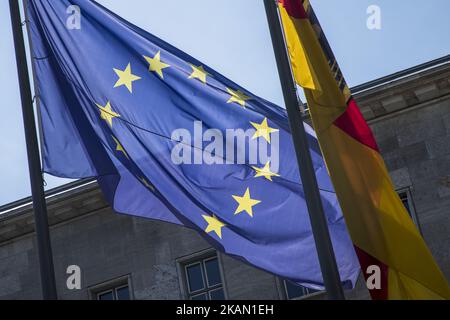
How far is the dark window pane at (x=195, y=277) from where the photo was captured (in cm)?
2659

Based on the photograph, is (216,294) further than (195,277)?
No

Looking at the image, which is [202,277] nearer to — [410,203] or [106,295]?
[106,295]

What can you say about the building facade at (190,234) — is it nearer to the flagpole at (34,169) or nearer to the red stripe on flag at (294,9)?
the red stripe on flag at (294,9)

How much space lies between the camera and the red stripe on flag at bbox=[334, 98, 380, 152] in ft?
47.4

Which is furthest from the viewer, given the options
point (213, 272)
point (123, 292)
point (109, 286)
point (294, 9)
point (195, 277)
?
point (109, 286)

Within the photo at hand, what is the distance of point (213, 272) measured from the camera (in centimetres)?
2661

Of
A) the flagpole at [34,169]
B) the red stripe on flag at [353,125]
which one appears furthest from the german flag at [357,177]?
the flagpole at [34,169]

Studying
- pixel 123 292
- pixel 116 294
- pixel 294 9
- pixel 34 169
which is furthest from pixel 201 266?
pixel 294 9

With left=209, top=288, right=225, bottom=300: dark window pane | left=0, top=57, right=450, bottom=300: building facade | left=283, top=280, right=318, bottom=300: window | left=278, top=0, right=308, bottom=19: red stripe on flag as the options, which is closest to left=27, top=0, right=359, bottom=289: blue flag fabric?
left=278, top=0, right=308, bottom=19: red stripe on flag

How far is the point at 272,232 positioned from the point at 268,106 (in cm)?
199

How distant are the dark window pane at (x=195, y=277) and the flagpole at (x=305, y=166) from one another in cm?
1287

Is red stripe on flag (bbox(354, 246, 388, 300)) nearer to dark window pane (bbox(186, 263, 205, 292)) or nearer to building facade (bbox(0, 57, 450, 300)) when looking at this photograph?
building facade (bbox(0, 57, 450, 300))

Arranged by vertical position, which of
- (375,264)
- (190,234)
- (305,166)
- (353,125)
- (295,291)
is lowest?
(375,264)

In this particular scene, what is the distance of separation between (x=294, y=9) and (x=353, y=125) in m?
1.58
